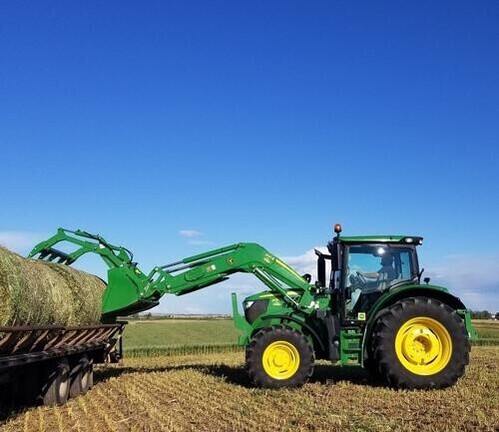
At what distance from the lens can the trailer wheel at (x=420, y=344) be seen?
9906 millimetres

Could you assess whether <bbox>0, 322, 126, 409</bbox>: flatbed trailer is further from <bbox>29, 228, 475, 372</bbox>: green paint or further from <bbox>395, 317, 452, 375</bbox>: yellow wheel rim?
<bbox>395, 317, 452, 375</bbox>: yellow wheel rim

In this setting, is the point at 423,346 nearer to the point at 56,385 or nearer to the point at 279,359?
the point at 279,359

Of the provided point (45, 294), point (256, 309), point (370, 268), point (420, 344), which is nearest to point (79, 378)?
point (45, 294)

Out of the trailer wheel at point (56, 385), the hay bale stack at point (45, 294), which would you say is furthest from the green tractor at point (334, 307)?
the trailer wheel at point (56, 385)

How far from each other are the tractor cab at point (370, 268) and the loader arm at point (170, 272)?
1289mm

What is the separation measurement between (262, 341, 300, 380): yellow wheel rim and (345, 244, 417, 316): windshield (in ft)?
3.81

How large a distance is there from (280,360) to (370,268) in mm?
2118

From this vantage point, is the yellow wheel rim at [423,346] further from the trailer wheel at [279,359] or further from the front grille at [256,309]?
the front grille at [256,309]

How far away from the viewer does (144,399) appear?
996cm

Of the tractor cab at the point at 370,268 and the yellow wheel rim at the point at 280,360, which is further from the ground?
the tractor cab at the point at 370,268

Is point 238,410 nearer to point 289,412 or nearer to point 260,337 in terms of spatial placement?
point 289,412

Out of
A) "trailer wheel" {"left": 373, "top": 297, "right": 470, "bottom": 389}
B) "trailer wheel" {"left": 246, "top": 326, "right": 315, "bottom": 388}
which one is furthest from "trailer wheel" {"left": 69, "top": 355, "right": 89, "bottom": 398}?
"trailer wheel" {"left": 373, "top": 297, "right": 470, "bottom": 389}

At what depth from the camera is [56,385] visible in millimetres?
9664

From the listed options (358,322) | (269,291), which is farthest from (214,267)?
(358,322)
